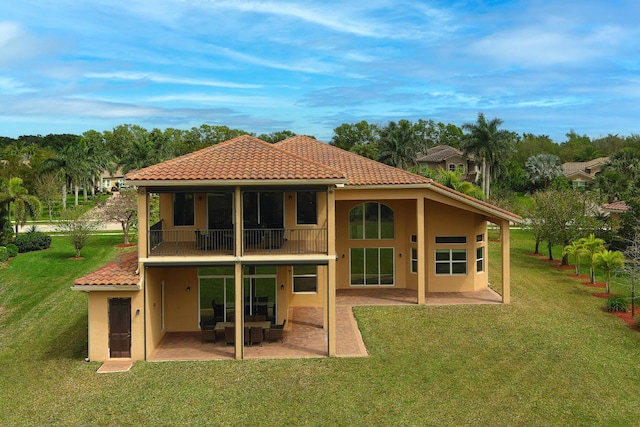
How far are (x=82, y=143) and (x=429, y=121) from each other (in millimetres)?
83273

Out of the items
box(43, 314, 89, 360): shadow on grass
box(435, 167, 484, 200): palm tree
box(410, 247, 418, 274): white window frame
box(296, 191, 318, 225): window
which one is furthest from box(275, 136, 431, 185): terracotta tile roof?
box(435, 167, 484, 200): palm tree

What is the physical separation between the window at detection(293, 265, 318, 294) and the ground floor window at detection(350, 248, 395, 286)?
8.57ft

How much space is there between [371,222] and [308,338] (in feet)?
26.4

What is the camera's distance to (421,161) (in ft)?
262

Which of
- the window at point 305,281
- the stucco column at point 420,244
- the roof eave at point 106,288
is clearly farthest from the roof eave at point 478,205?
the roof eave at point 106,288

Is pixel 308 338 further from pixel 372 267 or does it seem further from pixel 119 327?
pixel 372 267

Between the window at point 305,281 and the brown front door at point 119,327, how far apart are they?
827 centimetres

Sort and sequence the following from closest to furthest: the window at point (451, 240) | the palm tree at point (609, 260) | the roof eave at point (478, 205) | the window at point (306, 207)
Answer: the window at point (306, 207)
the roof eave at point (478, 205)
the palm tree at point (609, 260)
the window at point (451, 240)

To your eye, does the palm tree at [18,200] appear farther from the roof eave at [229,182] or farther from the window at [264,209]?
the roof eave at [229,182]

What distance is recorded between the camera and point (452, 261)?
23906 mm

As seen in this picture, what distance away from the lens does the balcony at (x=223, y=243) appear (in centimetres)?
1664

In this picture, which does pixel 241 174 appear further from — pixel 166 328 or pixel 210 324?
pixel 166 328

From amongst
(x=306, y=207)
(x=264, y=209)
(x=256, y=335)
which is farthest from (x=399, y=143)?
(x=256, y=335)

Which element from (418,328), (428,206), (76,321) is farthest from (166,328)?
(428,206)
